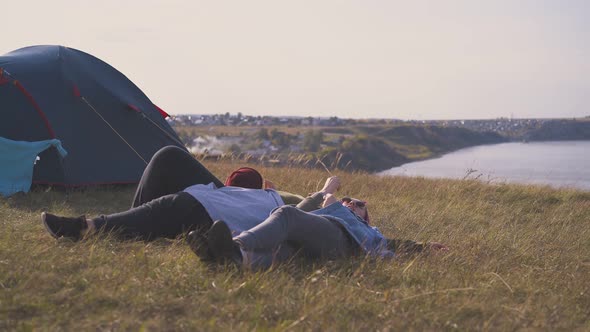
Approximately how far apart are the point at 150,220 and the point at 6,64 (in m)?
4.32

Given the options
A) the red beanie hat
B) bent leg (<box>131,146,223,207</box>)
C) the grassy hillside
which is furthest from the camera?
the red beanie hat

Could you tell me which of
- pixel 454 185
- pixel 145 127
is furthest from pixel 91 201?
pixel 454 185

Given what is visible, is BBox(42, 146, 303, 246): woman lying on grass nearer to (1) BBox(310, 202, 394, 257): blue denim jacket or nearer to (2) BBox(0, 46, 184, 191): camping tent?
(1) BBox(310, 202, 394, 257): blue denim jacket


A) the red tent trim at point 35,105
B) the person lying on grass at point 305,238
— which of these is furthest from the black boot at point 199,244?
the red tent trim at point 35,105

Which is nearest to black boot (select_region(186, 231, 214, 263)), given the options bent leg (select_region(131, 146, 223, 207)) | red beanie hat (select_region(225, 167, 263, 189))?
bent leg (select_region(131, 146, 223, 207))

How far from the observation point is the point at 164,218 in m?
4.12

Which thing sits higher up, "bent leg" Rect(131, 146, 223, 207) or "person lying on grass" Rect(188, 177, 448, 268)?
"bent leg" Rect(131, 146, 223, 207)

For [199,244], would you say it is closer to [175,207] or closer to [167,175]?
[175,207]

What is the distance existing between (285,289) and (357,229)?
1128 millimetres

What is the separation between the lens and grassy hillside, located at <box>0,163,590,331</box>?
9.18 ft

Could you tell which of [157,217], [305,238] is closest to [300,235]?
[305,238]

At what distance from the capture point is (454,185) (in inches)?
345

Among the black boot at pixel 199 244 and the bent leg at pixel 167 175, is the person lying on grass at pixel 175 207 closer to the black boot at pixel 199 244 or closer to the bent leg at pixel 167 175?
the bent leg at pixel 167 175

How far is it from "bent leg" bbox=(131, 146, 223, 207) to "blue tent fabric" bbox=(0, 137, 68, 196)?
264 centimetres
